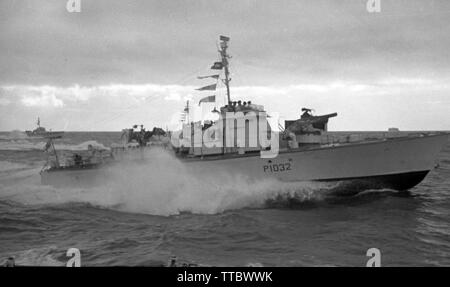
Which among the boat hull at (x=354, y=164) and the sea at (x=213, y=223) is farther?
the boat hull at (x=354, y=164)

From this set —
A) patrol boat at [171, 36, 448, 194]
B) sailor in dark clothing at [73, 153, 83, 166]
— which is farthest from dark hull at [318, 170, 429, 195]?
sailor in dark clothing at [73, 153, 83, 166]

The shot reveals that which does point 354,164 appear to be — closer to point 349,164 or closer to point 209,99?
point 349,164

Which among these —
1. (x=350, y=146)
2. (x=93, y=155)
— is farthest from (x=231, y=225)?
(x=93, y=155)

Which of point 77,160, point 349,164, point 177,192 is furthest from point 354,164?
point 77,160

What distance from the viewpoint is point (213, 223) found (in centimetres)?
1265

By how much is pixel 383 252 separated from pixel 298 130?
9.97 m

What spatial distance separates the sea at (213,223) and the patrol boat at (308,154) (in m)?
0.65

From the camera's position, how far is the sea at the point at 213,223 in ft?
29.1

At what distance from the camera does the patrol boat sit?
53.1 feet

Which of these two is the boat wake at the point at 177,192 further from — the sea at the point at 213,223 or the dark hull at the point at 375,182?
the dark hull at the point at 375,182

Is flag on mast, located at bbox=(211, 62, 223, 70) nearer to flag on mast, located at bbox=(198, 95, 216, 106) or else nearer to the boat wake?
flag on mast, located at bbox=(198, 95, 216, 106)

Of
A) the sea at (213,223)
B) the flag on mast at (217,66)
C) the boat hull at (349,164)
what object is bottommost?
the sea at (213,223)

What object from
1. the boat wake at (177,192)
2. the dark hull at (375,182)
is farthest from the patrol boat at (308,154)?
the boat wake at (177,192)

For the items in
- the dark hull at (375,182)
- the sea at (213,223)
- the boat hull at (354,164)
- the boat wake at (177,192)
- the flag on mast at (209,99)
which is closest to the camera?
the sea at (213,223)
